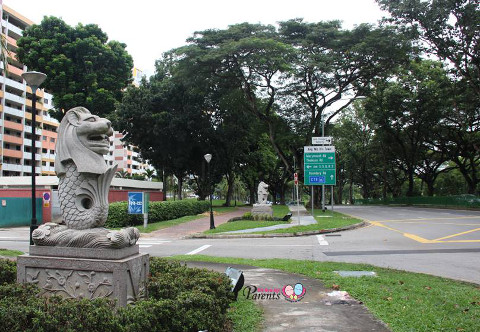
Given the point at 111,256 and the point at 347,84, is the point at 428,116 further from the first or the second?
the point at 111,256

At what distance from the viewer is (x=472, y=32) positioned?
24875 mm

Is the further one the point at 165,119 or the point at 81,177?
the point at 165,119

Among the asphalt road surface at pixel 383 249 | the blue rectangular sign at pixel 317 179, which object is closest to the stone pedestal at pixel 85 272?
the asphalt road surface at pixel 383 249

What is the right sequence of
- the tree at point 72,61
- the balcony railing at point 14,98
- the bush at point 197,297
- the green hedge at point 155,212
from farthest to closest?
the balcony railing at point 14,98 < the tree at point 72,61 < the green hedge at point 155,212 < the bush at point 197,297

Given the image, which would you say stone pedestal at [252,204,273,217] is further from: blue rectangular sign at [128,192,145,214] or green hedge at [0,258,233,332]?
green hedge at [0,258,233,332]

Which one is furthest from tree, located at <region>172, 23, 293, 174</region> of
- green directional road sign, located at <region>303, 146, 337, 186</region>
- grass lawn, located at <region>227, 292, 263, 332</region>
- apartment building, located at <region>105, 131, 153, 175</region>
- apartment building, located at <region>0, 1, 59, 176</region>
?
apartment building, located at <region>105, 131, 153, 175</region>

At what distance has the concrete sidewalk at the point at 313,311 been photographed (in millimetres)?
5059

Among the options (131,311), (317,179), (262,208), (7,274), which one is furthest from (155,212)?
(131,311)

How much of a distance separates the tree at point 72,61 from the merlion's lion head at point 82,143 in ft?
95.7

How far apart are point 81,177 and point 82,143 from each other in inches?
20.0

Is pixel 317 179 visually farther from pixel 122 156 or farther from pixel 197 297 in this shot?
pixel 122 156

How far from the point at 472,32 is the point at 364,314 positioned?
25.7 metres

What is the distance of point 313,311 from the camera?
5.77 meters

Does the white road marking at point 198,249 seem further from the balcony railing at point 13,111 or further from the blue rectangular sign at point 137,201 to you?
the balcony railing at point 13,111
